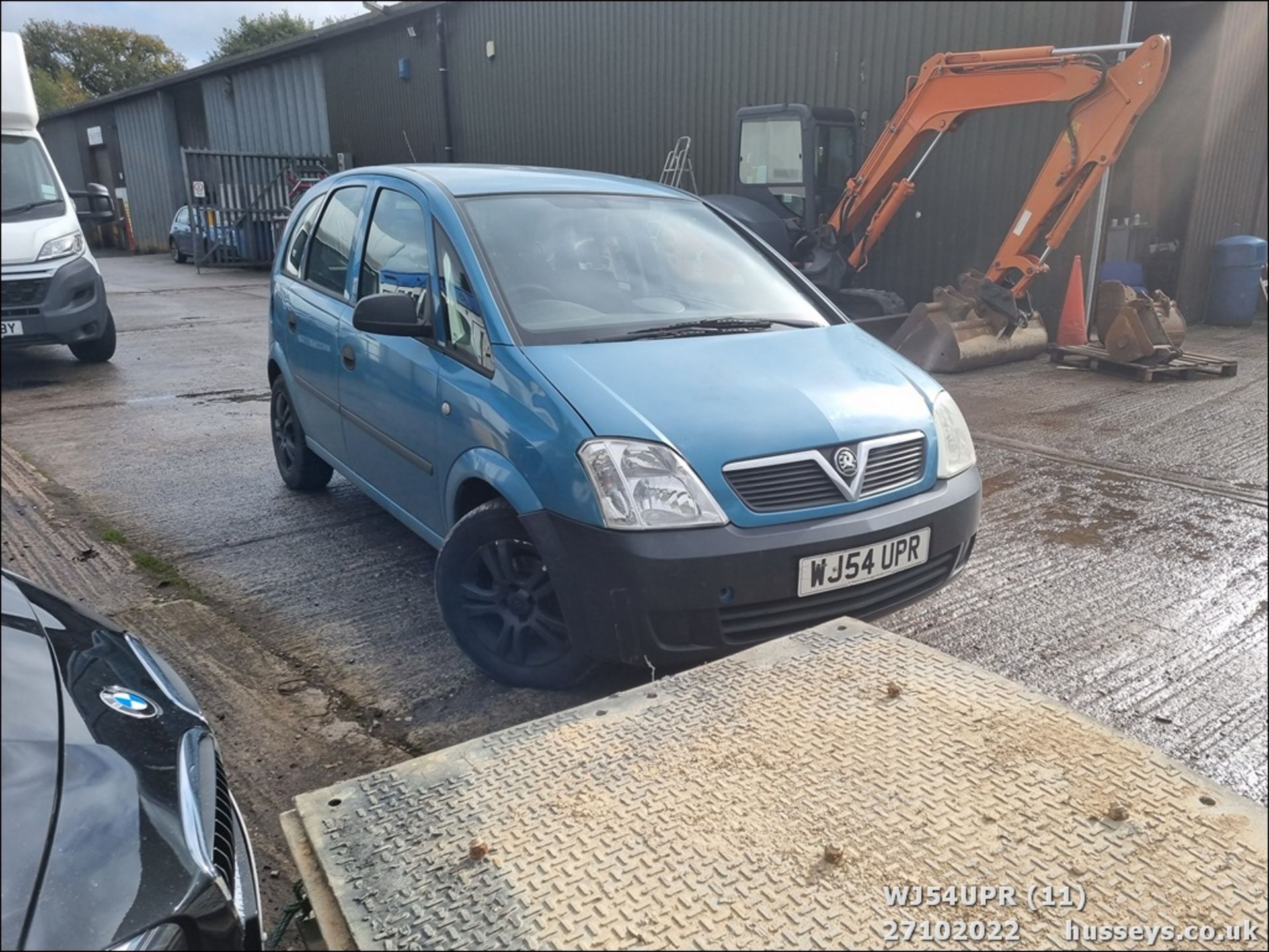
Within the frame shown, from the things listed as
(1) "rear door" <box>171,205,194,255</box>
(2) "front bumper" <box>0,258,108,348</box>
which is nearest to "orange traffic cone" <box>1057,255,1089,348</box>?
(1) "rear door" <box>171,205,194,255</box>

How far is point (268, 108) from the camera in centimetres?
303

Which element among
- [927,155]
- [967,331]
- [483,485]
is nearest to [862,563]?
[483,485]

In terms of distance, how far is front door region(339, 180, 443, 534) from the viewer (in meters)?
3.41

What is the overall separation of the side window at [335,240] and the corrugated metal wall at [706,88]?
1.79m

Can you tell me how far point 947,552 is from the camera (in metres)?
3.13

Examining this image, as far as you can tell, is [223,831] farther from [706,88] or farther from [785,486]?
[706,88]

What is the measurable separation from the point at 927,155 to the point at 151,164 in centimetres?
909

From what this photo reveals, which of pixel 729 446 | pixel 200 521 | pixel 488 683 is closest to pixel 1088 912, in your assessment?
pixel 729 446

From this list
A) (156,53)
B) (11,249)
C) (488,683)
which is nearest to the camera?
(11,249)

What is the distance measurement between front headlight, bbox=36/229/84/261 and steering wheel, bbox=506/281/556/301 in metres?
1.73

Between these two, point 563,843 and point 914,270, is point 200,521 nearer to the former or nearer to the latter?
point 563,843

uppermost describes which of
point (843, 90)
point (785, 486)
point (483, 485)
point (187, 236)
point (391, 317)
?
point (843, 90)

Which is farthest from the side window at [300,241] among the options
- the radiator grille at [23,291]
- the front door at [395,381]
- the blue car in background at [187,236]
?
the radiator grille at [23,291]

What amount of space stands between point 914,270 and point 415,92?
33.3 feet
